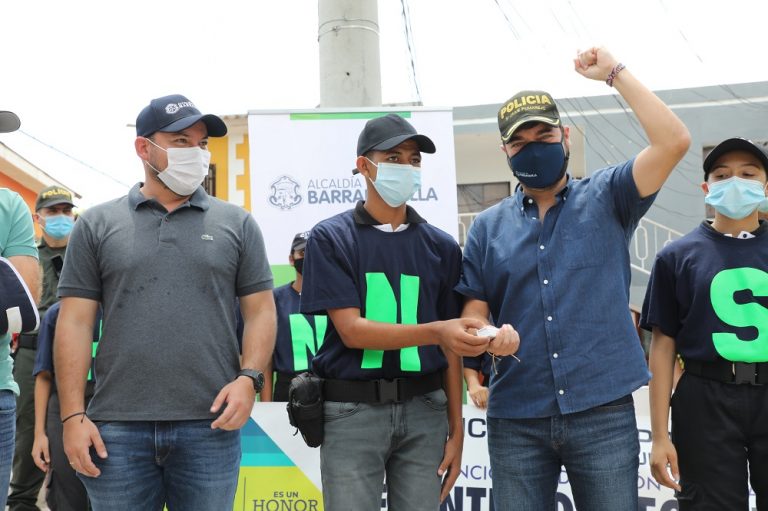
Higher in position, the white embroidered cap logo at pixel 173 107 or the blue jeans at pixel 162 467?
the white embroidered cap logo at pixel 173 107

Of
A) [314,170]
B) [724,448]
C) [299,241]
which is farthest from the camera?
[314,170]

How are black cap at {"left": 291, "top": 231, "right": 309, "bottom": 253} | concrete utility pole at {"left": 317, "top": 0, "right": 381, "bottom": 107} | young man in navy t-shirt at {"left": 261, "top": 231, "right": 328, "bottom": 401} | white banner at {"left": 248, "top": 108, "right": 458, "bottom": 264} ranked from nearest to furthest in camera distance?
young man in navy t-shirt at {"left": 261, "top": 231, "right": 328, "bottom": 401} → black cap at {"left": 291, "top": 231, "right": 309, "bottom": 253} → white banner at {"left": 248, "top": 108, "right": 458, "bottom": 264} → concrete utility pole at {"left": 317, "top": 0, "right": 381, "bottom": 107}

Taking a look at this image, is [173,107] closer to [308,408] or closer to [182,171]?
[182,171]

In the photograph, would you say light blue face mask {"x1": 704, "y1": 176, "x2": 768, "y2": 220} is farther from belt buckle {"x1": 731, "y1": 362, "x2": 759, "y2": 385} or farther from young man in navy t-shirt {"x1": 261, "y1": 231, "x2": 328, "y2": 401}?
young man in navy t-shirt {"x1": 261, "y1": 231, "x2": 328, "y2": 401}

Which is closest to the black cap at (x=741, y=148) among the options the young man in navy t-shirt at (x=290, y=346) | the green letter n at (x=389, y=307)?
the green letter n at (x=389, y=307)

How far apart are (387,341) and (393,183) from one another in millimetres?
693

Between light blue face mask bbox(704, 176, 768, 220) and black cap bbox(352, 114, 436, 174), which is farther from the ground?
black cap bbox(352, 114, 436, 174)

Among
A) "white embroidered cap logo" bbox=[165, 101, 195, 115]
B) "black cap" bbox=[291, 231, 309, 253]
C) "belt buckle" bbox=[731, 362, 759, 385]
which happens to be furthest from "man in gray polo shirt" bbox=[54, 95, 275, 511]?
"black cap" bbox=[291, 231, 309, 253]

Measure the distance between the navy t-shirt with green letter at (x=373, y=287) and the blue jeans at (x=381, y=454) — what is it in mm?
151

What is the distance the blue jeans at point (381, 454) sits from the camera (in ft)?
9.04

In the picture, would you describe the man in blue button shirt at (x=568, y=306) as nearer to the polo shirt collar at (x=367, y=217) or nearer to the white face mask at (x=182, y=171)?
the polo shirt collar at (x=367, y=217)

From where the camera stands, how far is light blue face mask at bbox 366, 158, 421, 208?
2984 millimetres

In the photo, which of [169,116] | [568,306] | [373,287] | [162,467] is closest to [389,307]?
[373,287]

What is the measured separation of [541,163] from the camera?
2826 mm
